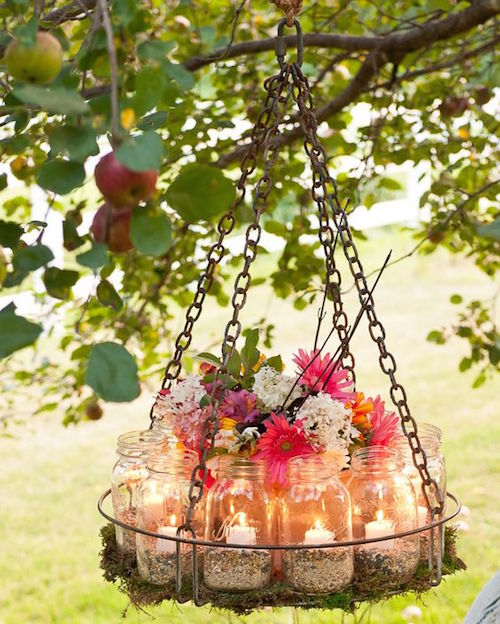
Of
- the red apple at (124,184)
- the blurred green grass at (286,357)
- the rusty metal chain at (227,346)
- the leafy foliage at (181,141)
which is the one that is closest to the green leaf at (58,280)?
the leafy foliage at (181,141)

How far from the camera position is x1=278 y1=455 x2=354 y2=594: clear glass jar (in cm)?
90

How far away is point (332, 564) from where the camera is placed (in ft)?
2.98

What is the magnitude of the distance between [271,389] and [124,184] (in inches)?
22.2

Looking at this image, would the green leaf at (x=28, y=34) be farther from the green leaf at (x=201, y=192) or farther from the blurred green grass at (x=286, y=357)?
the blurred green grass at (x=286, y=357)

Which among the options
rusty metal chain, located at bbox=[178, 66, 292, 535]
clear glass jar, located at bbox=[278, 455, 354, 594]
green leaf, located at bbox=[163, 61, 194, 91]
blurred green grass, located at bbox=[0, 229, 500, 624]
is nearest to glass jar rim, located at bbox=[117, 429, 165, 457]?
rusty metal chain, located at bbox=[178, 66, 292, 535]

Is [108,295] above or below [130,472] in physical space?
above

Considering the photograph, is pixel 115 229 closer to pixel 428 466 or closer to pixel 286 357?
pixel 428 466

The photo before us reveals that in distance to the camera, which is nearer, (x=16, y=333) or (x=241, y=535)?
(x=16, y=333)

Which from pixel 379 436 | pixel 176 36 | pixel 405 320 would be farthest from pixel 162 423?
pixel 405 320

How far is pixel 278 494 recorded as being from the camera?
975 millimetres

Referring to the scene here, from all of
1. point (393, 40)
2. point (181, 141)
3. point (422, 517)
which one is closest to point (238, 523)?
point (422, 517)

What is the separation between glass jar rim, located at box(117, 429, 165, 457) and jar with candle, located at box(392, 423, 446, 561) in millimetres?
304

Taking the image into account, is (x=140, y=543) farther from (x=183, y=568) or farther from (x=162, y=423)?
(x=162, y=423)

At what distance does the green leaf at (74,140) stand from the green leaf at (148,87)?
0.03m
